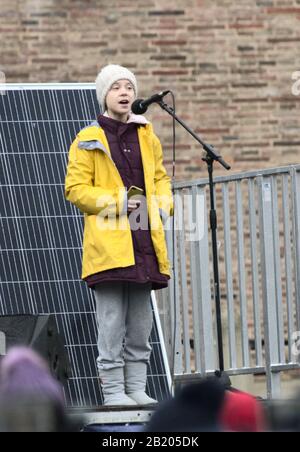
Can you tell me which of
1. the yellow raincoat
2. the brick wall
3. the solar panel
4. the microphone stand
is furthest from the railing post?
the brick wall

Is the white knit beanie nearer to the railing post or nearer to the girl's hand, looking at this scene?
the girl's hand

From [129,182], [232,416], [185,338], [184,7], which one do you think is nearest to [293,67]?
[184,7]

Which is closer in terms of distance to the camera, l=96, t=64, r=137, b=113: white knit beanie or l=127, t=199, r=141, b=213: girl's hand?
l=127, t=199, r=141, b=213: girl's hand

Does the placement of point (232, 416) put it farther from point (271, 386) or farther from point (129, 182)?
point (271, 386)

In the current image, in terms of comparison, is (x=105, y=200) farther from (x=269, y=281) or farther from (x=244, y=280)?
(x=244, y=280)

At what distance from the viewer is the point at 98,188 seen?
20.9 feet

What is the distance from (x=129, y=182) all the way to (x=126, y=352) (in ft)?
2.71

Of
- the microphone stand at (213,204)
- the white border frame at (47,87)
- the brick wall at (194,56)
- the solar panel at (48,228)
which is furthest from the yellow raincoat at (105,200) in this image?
the brick wall at (194,56)

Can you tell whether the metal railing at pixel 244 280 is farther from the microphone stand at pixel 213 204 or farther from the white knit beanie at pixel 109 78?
the white knit beanie at pixel 109 78

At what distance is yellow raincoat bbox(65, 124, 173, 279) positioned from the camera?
20.6 feet

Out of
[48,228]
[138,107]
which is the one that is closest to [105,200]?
[138,107]

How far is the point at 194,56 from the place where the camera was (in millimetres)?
11328

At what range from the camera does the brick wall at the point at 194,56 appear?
11.2 metres

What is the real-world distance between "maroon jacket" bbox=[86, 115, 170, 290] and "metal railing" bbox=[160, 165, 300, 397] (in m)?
1.65
